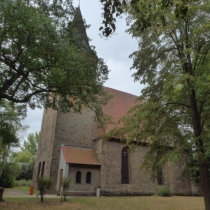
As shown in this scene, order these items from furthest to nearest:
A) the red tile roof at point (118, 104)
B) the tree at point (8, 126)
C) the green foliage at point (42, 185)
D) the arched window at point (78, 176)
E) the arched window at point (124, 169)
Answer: the red tile roof at point (118, 104)
the arched window at point (124, 169)
the arched window at point (78, 176)
the tree at point (8, 126)
the green foliage at point (42, 185)

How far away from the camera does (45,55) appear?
9.38 m

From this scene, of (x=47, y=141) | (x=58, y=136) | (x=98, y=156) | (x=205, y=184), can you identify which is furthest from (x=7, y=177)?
(x=205, y=184)

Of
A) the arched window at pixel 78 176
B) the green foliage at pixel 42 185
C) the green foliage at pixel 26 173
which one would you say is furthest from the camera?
the green foliage at pixel 26 173

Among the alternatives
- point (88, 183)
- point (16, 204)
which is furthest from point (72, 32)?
point (88, 183)

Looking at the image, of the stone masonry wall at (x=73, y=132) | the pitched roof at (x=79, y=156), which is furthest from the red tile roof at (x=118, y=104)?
the pitched roof at (x=79, y=156)

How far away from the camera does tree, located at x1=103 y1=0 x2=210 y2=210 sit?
25.2 ft

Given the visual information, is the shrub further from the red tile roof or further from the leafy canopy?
the leafy canopy

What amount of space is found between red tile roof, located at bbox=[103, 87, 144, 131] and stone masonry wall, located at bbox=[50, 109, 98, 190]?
2.11m

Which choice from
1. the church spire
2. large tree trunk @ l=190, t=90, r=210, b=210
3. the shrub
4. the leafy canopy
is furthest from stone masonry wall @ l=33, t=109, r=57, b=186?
the shrub

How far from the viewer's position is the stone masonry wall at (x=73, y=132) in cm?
1812

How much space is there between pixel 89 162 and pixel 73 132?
3557 millimetres

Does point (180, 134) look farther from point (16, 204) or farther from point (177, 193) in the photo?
point (177, 193)

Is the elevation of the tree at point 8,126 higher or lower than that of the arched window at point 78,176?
higher

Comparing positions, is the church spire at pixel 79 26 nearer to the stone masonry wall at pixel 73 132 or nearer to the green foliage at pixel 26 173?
the stone masonry wall at pixel 73 132
